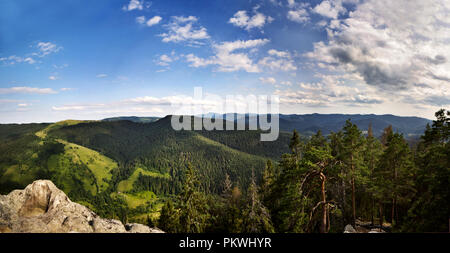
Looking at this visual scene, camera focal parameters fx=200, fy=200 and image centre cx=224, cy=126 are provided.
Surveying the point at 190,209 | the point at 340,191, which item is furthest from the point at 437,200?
the point at 190,209

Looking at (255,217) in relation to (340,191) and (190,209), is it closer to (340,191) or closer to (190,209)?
(190,209)

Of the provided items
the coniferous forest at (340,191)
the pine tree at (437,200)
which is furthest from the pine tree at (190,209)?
the pine tree at (437,200)

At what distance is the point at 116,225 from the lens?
496 inches

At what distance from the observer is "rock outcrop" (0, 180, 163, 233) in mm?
10055

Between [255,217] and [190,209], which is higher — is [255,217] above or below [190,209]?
above

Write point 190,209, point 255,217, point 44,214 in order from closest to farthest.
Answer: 1. point 44,214
2. point 255,217
3. point 190,209

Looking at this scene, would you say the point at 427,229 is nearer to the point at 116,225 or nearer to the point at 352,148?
the point at 352,148

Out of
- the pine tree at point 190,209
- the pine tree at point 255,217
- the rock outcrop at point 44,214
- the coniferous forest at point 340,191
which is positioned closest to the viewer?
the rock outcrop at point 44,214

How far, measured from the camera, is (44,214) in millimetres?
11555

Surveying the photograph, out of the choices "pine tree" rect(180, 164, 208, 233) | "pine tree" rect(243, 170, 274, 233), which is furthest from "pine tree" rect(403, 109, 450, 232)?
"pine tree" rect(180, 164, 208, 233)

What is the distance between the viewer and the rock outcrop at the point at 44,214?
10.1 metres

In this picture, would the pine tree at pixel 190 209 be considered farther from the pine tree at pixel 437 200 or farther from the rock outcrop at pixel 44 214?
the pine tree at pixel 437 200
